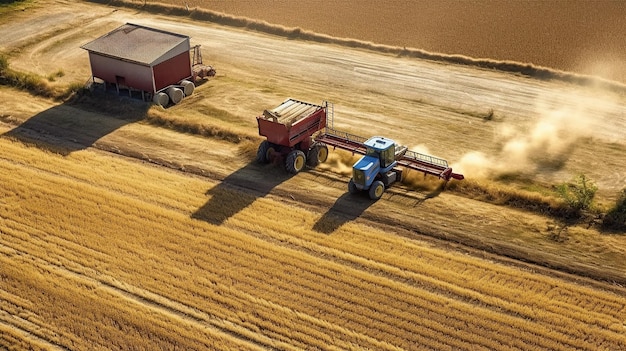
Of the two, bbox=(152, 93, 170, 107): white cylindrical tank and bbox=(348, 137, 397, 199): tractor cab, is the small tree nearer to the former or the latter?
bbox=(348, 137, 397, 199): tractor cab

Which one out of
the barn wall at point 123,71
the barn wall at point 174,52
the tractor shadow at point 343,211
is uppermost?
the barn wall at point 174,52

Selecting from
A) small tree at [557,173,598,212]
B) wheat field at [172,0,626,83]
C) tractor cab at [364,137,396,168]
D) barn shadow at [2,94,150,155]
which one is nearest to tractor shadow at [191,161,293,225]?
tractor cab at [364,137,396,168]

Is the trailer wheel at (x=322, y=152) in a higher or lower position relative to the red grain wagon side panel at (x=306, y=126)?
lower

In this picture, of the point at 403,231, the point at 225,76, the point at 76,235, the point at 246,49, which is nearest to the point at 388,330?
the point at 403,231

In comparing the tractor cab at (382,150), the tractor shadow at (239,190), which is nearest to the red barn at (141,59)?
the tractor shadow at (239,190)

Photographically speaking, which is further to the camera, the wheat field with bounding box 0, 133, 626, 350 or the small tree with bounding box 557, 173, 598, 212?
the small tree with bounding box 557, 173, 598, 212

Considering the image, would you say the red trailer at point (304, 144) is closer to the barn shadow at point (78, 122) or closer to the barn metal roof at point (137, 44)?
the barn shadow at point (78, 122)
